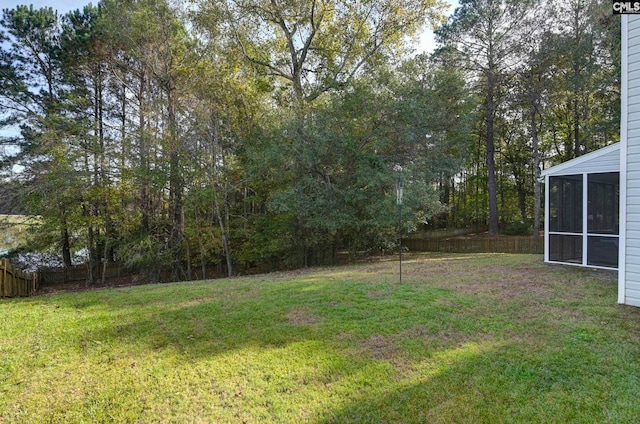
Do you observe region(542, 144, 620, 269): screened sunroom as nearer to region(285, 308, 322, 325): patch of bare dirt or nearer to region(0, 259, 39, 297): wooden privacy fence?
region(285, 308, 322, 325): patch of bare dirt

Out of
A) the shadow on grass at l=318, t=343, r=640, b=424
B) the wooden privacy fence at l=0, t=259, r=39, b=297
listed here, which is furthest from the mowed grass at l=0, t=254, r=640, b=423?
the wooden privacy fence at l=0, t=259, r=39, b=297

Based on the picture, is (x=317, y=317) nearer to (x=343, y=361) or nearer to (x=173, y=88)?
(x=343, y=361)

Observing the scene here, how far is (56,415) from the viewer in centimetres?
235

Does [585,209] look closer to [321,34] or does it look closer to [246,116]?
[246,116]

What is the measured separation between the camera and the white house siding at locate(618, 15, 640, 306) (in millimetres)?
4453

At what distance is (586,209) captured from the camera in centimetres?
709

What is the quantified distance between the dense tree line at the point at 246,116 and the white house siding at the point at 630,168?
5112 mm

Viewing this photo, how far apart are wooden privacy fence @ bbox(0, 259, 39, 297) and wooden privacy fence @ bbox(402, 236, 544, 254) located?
46.5 feet

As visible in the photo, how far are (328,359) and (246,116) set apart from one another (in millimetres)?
10360

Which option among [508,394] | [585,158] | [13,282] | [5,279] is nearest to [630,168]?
[585,158]

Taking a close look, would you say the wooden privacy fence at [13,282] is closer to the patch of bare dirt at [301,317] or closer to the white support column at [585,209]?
the patch of bare dirt at [301,317]

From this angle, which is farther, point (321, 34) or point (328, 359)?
point (321, 34)

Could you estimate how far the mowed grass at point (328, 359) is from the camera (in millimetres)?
2424

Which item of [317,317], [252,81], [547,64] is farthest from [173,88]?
[547,64]
